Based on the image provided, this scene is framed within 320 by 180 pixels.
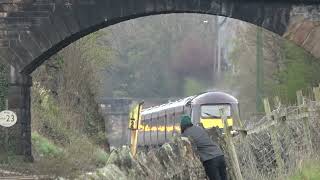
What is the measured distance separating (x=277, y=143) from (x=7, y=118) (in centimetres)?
1030

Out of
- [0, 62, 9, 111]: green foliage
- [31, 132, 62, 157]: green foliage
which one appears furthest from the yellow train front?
[0, 62, 9, 111]: green foliage

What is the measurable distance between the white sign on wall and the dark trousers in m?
9.65

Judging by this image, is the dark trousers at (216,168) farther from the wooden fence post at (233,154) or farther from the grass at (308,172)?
the grass at (308,172)

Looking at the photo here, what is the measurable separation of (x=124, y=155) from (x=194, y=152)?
2323 millimetres

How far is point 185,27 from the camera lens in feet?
143

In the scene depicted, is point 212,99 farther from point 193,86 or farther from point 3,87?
point 3,87

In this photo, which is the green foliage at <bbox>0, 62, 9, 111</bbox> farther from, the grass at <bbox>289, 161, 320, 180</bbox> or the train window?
the train window

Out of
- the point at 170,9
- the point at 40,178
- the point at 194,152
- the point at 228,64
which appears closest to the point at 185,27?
the point at 228,64

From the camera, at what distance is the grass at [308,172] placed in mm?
11012

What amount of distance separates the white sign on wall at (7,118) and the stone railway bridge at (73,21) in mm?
135

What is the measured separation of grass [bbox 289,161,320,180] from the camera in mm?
11012

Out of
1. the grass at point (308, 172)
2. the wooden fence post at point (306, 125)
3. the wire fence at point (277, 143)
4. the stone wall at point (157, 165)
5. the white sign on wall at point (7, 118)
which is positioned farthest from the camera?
the white sign on wall at point (7, 118)

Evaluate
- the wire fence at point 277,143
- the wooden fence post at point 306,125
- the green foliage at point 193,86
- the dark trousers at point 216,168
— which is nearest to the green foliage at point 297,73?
the green foliage at point 193,86

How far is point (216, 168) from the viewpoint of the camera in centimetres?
1109
